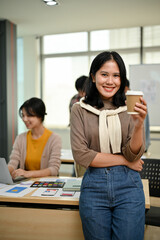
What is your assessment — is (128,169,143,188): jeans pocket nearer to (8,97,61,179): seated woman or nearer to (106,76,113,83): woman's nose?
(106,76,113,83): woman's nose

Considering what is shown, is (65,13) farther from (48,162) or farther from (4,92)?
(48,162)

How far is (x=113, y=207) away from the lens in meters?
1.33

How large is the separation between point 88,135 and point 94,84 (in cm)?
31

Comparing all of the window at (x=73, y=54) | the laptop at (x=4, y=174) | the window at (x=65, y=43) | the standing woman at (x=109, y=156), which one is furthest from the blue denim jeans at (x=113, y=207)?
the window at (x=65, y=43)

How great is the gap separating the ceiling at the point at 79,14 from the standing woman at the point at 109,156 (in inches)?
120

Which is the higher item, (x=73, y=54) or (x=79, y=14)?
(x=79, y=14)

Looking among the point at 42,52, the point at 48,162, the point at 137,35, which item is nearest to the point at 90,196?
the point at 48,162

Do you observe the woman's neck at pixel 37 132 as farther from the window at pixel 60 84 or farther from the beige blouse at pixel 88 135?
the window at pixel 60 84

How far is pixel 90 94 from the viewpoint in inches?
58.9

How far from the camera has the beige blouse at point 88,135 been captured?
1379mm

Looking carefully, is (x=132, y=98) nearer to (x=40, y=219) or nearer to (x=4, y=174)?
(x=40, y=219)

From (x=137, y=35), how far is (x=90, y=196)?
15.5ft

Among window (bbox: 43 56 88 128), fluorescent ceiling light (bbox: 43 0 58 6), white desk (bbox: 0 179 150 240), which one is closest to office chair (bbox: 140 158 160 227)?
white desk (bbox: 0 179 150 240)

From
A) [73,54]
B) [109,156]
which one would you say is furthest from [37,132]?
[73,54]
